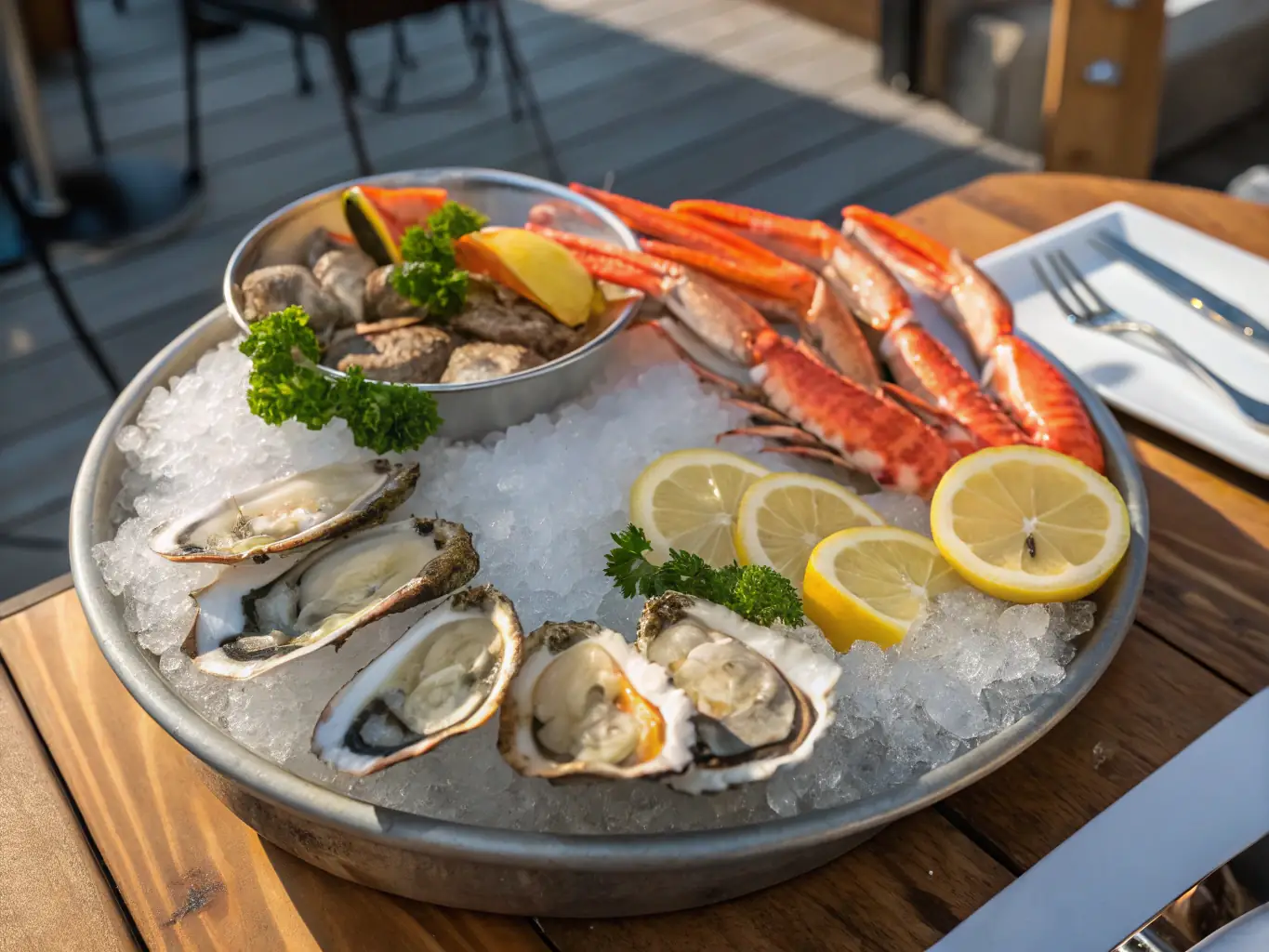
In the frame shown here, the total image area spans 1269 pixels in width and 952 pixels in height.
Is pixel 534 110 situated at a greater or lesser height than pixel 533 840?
lesser

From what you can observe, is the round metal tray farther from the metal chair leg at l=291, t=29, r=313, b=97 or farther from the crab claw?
the metal chair leg at l=291, t=29, r=313, b=97

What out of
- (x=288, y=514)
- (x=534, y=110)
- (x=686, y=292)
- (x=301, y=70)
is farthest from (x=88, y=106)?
(x=288, y=514)

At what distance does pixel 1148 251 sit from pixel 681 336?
27.6 inches

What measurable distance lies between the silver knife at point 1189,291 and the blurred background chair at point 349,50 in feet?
6.43

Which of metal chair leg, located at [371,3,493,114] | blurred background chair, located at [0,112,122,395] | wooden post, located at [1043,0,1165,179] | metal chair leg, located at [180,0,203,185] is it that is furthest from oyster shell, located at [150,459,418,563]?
metal chair leg, located at [371,3,493,114]

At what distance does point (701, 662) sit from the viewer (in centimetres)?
78

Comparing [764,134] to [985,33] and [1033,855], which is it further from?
[1033,855]

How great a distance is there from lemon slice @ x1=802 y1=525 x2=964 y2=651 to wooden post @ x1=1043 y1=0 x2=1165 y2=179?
2001 millimetres

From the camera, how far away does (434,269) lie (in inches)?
47.2

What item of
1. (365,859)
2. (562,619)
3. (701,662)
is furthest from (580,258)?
(365,859)

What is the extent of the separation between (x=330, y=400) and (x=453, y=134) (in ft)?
8.97

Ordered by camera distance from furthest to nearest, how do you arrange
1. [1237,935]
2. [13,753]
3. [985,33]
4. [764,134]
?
[764,134] → [985,33] → [13,753] → [1237,935]

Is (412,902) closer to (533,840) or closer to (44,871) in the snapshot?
(533,840)

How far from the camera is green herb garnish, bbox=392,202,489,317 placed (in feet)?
3.93
